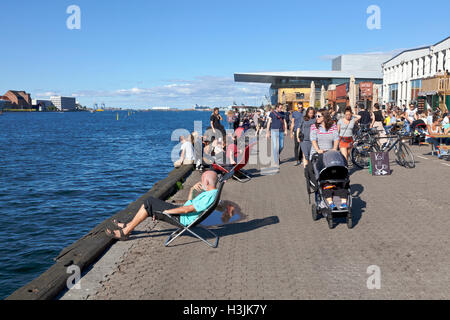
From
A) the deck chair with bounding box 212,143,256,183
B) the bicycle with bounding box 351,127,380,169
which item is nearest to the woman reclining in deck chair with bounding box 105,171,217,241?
the deck chair with bounding box 212,143,256,183

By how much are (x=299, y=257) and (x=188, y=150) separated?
9498 mm

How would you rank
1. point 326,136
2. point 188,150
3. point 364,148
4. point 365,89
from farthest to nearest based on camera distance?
point 365,89
point 188,150
point 364,148
point 326,136

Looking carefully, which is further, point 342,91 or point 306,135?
point 342,91

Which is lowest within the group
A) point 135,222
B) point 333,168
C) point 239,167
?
point 135,222

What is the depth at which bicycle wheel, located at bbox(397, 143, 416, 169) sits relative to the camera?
13070 millimetres

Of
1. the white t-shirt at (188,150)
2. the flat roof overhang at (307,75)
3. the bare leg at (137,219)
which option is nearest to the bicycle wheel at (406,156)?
the white t-shirt at (188,150)

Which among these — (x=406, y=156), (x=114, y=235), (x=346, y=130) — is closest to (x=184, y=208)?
(x=114, y=235)

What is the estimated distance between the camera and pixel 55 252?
997cm

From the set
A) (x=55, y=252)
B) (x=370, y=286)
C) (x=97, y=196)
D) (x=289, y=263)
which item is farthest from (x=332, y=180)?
(x=97, y=196)

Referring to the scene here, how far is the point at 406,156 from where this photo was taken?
43.1ft

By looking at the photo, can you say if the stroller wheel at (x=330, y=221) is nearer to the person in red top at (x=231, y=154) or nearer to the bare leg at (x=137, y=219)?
the bare leg at (x=137, y=219)

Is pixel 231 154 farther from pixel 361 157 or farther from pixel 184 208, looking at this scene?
pixel 184 208

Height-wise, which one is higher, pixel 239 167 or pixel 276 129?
pixel 276 129

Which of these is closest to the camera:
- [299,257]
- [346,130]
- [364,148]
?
[299,257]
